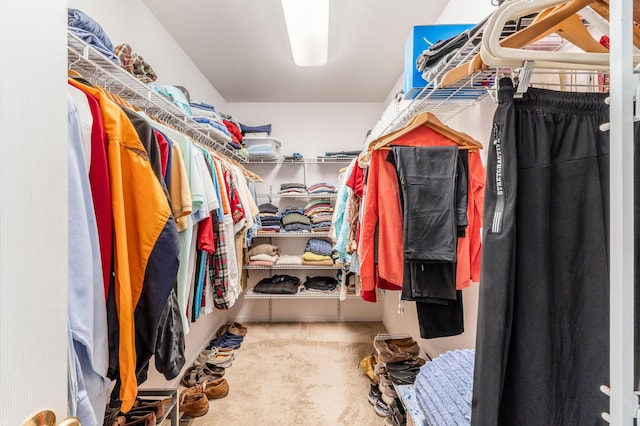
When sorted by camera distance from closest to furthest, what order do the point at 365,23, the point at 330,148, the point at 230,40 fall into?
the point at 365,23, the point at 230,40, the point at 330,148

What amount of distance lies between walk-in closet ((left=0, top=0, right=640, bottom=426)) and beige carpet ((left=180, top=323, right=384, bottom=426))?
0.8 inches

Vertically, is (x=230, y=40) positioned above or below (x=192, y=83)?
above

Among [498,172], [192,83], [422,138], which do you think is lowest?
[498,172]

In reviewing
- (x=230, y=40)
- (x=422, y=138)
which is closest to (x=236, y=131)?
(x=230, y=40)

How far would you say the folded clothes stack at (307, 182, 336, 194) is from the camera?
9.89ft

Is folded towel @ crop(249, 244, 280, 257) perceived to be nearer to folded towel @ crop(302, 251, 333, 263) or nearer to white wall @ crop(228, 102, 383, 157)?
folded towel @ crop(302, 251, 333, 263)

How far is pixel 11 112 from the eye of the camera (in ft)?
1.20

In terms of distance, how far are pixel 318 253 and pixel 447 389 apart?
6.58 feet

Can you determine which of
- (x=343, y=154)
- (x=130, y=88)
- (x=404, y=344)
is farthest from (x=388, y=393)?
(x=343, y=154)

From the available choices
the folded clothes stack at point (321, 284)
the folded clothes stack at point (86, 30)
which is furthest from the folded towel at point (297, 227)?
the folded clothes stack at point (86, 30)

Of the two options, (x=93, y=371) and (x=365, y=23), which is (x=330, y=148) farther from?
(x=93, y=371)

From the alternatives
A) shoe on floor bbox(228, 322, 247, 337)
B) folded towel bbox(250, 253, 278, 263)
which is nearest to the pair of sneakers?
shoe on floor bbox(228, 322, 247, 337)

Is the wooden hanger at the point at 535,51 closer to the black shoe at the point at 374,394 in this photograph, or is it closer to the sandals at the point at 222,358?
the black shoe at the point at 374,394

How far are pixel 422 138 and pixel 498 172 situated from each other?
2.48ft
